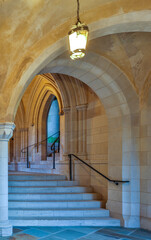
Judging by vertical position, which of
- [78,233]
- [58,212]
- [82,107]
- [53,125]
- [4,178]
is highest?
[82,107]

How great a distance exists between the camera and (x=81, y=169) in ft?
23.4

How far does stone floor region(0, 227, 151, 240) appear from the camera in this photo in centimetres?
456

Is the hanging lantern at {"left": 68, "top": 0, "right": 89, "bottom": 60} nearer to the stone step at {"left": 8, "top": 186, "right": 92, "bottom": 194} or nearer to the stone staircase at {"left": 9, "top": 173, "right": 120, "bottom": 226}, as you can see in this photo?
the stone staircase at {"left": 9, "top": 173, "right": 120, "bottom": 226}

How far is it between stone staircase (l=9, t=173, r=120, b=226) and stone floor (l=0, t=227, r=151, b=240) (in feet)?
0.69

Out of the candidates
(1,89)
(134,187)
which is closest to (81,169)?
(134,187)

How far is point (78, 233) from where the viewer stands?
4.84 metres

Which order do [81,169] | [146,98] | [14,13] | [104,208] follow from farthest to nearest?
[81,169] < [104,208] < [146,98] < [14,13]

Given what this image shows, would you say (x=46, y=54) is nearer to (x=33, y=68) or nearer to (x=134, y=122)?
(x=33, y=68)

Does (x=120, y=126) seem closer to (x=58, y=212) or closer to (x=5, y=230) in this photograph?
(x=58, y=212)

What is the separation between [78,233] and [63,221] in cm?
55

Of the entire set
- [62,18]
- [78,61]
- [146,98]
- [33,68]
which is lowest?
[146,98]

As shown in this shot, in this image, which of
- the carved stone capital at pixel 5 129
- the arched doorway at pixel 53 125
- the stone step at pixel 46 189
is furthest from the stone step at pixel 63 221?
the arched doorway at pixel 53 125

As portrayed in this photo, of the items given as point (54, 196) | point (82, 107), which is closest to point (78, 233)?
point (54, 196)

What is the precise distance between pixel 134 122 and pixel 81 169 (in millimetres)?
2232
